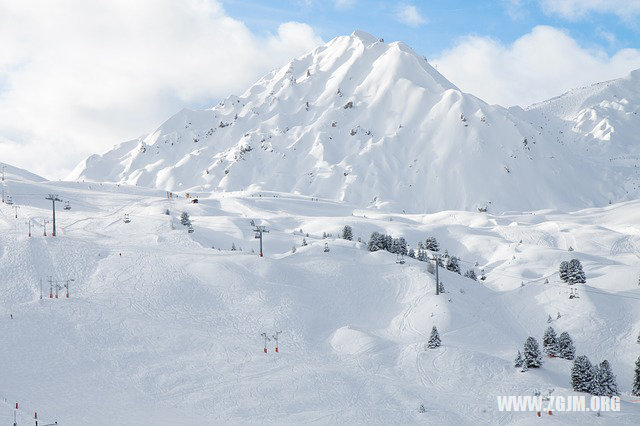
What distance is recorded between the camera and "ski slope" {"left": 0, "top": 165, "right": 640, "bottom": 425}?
29.8 m

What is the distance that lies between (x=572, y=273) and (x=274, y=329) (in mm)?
31929

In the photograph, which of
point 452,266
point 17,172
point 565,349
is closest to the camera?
point 565,349

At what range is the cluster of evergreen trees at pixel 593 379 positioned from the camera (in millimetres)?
32125

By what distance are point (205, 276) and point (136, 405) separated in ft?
69.9

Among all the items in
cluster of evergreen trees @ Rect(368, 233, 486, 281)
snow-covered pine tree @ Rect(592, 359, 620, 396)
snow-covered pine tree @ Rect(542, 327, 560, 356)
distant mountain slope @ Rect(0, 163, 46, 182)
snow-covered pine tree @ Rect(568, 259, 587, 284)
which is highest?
distant mountain slope @ Rect(0, 163, 46, 182)

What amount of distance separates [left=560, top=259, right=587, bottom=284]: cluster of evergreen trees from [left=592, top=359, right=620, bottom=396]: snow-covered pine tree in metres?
24.9

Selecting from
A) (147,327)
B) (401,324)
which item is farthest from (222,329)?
(401,324)

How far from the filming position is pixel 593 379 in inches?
1275

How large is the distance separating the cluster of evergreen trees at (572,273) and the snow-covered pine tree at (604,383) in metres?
24.9

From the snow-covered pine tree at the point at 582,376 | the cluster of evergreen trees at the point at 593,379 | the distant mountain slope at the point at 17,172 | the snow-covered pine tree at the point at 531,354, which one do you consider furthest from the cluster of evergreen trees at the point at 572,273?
the distant mountain slope at the point at 17,172

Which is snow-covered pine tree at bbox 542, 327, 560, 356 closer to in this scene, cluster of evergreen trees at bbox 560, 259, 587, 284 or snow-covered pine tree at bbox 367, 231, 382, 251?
cluster of evergreen trees at bbox 560, 259, 587, 284

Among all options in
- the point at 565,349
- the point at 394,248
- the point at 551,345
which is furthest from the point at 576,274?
the point at 394,248

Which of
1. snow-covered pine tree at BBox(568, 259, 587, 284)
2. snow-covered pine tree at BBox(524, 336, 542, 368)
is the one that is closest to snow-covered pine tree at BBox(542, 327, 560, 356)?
snow-covered pine tree at BBox(524, 336, 542, 368)

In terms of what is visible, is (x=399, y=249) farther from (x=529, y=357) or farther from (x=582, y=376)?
(x=582, y=376)
